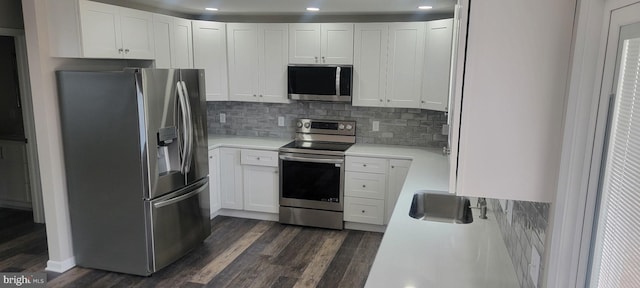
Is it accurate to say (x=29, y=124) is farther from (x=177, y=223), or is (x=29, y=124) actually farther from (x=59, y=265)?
(x=177, y=223)

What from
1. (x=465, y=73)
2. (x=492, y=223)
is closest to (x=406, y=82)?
(x=492, y=223)

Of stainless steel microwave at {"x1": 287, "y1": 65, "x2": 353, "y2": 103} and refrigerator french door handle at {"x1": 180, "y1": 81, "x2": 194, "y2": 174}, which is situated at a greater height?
stainless steel microwave at {"x1": 287, "y1": 65, "x2": 353, "y2": 103}

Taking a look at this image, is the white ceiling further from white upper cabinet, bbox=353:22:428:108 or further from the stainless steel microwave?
the stainless steel microwave

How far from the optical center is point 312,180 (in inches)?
171

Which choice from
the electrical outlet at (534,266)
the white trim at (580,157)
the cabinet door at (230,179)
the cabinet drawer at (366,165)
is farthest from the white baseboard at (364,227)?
the white trim at (580,157)

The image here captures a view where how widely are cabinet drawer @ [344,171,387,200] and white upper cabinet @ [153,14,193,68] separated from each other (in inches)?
81.8

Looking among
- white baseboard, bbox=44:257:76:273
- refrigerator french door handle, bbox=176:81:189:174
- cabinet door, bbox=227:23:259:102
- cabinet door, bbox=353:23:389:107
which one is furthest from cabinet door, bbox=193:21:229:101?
white baseboard, bbox=44:257:76:273

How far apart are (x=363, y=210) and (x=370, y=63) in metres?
1.52

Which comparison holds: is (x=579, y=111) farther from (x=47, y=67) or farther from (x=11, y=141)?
(x=11, y=141)

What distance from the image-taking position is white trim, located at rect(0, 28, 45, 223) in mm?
4176

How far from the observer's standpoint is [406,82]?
13.7ft

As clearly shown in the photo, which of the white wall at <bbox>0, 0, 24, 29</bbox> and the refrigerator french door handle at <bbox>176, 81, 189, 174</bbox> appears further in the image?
the white wall at <bbox>0, 0, 24, 29</bbox>

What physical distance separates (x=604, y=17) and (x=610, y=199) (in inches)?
18.4

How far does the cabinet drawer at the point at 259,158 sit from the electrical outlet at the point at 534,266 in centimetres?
322
